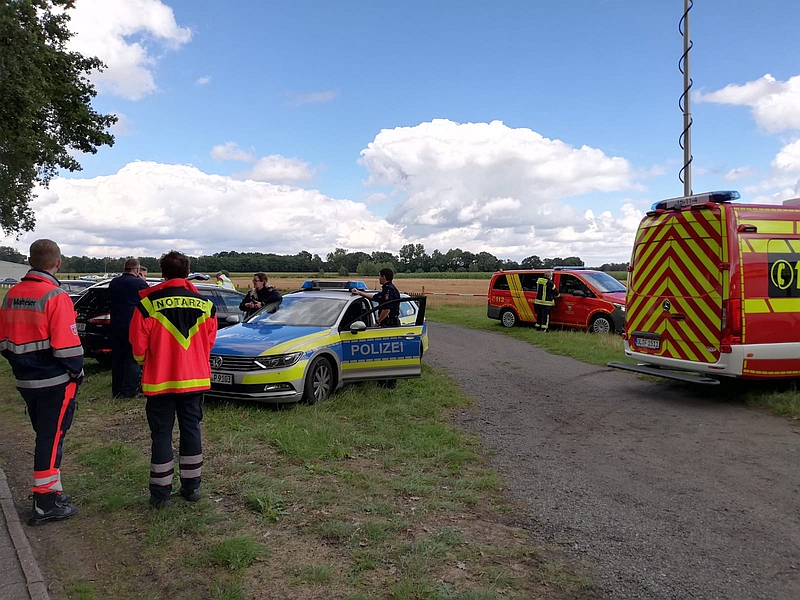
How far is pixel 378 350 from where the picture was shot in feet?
29.6

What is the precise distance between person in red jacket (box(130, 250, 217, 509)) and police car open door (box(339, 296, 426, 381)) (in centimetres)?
408

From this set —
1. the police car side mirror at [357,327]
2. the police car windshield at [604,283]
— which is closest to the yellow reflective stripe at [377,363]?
the police car side mirror at [357,327]

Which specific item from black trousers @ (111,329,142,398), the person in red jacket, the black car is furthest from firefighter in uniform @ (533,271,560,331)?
the person in red jacket

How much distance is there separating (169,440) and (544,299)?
15.6 meters

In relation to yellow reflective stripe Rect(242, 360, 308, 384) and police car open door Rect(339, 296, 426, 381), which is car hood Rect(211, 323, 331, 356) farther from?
police car open door Rect(339, 296, 426, 381)

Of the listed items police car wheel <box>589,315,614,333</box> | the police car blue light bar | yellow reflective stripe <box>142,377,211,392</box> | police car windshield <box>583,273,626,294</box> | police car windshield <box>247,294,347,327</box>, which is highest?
the police car blue light bar

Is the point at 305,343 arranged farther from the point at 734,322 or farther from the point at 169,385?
the point at 734,322

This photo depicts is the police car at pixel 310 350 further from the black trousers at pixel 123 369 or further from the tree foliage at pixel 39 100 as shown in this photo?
the tree foliage at pixel 39 100

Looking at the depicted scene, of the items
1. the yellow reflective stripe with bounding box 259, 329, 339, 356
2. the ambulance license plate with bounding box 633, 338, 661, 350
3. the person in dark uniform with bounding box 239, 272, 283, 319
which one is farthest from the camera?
the person in dark uniform with bounding box 239, 272, 283, 319

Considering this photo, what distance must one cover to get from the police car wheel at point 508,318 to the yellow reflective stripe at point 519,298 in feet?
1.23

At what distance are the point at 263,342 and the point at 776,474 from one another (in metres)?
5.78

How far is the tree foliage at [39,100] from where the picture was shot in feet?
50.4

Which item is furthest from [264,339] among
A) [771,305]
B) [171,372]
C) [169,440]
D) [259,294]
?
[771,305]

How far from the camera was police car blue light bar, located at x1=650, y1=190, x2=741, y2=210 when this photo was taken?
844 centimetres
